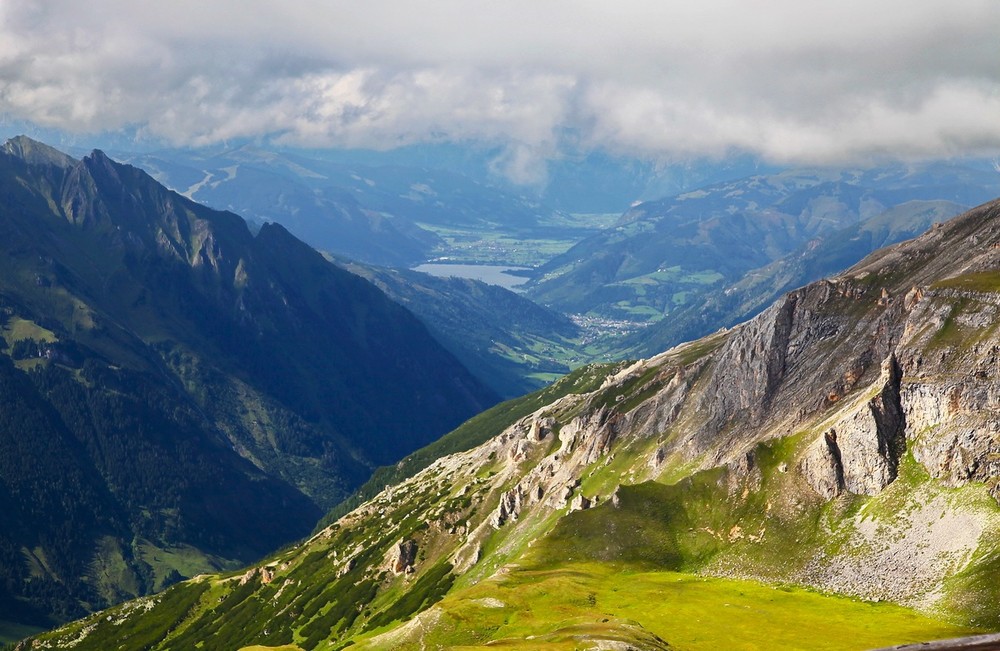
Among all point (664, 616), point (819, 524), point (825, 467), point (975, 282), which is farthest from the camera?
point (975, 282)

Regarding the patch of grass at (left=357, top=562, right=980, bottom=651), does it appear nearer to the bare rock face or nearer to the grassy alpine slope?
the grassy alpine slope

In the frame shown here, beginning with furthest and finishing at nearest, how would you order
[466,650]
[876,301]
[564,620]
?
[876,301] < [564,620] < [466,650]

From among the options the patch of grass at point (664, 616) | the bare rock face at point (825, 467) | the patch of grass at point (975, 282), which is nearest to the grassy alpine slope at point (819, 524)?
the bare rock face at point (825, 467)

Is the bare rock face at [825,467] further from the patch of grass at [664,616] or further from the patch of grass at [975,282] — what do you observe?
the patch of grass at [975,282]

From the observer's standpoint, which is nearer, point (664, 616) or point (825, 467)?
point (664, 616)

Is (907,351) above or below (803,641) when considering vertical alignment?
above

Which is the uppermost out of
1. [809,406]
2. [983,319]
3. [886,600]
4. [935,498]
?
[983,319]

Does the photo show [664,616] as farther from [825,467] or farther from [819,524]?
[825,467]

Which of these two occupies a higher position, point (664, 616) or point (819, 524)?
point (819, 524)

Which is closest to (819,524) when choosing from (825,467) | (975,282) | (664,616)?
(825,467)

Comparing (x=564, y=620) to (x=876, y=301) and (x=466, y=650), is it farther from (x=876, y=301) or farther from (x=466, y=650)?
(x=876, y=301)

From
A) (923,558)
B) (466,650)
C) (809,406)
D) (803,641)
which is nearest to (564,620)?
(466,650)
